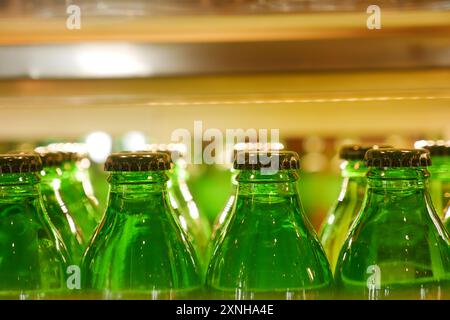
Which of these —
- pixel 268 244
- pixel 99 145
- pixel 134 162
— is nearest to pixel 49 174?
pixel 134 162

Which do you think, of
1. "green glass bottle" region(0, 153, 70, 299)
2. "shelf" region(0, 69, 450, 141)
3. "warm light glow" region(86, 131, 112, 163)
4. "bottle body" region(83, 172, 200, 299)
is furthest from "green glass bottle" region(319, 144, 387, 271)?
"warm light glow" region(86, 131, 112, 163)

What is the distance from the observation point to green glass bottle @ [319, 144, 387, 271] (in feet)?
3.72

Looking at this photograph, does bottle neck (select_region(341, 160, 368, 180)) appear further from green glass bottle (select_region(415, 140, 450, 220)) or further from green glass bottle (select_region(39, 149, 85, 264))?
green glass bottle (select_region(39, 149, 85, 264))

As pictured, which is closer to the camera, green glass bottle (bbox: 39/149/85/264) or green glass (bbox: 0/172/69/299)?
green glass (bbox: 0/172/69/299)

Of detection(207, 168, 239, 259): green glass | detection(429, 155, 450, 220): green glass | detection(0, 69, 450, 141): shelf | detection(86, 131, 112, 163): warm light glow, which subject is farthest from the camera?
detection(86, 131, 112, 163): warm light glow

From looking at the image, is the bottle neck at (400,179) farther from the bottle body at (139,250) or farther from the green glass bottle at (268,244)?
the bottle body at (139,250)

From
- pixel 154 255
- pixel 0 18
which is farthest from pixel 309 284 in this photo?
pixel 0 18

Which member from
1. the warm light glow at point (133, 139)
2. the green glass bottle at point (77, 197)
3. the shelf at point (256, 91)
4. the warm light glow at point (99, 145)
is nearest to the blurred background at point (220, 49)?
the shelf at point (256, 91)

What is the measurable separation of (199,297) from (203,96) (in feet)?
0.98

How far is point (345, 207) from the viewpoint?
1.18 metres

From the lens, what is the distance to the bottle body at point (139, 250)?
2.79 feet

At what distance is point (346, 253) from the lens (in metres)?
0.90
